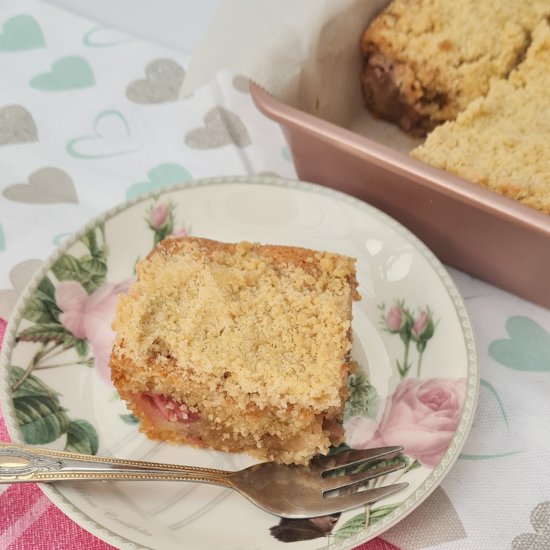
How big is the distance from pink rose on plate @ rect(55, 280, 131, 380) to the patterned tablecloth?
0.62 feet

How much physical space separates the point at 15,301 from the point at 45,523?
578 millimetres

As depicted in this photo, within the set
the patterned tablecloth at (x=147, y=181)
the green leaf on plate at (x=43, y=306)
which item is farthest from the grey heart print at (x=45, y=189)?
the green leaf on plate at (x=43, y=306)

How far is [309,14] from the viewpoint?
1.93 meters

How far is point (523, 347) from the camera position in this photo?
175cm

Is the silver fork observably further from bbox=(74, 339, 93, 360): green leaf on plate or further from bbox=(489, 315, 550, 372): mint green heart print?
bbox=(489, 315, 550, 372): mint green heart print

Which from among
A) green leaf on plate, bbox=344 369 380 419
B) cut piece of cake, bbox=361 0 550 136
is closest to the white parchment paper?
cut piece of cake, bbox=361 0 550 136

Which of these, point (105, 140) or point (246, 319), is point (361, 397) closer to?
point (246, 319)

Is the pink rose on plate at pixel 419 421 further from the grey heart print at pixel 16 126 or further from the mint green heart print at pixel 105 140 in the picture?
the grey heart print at pixel 16 126

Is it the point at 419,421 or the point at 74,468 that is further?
the point at 419,421

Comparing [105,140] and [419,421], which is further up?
[105,140]

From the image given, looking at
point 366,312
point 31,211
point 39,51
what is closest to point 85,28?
point 39,51

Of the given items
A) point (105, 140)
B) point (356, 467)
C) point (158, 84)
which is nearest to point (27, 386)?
point (356, 467)

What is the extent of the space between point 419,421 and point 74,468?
26.8 inches

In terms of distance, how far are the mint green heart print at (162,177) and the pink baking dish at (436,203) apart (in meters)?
0.39
